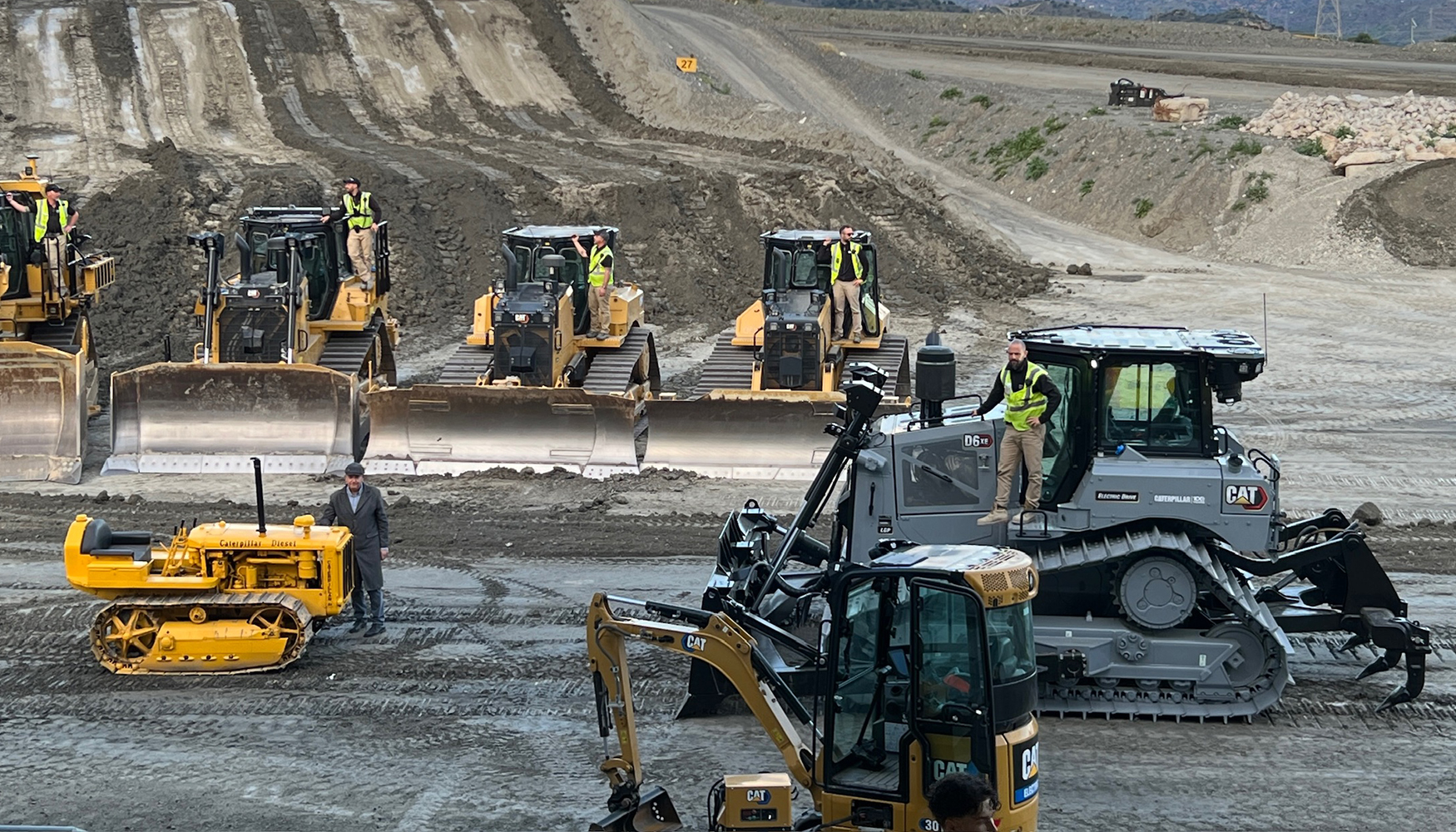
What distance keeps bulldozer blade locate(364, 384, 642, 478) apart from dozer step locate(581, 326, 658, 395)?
2.29ft

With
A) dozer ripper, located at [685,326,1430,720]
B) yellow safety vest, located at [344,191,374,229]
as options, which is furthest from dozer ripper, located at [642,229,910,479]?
dozer ripper, located at [685,326,1430,720]

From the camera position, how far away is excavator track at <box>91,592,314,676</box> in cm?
1075

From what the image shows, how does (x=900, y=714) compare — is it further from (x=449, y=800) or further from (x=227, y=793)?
(x=227, y=793)

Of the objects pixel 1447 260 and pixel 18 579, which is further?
pixel 1447 260

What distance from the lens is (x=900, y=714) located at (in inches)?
299

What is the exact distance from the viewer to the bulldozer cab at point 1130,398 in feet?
33.9


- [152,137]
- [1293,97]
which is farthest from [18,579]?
[1293,97]

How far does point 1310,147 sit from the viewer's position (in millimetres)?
33688

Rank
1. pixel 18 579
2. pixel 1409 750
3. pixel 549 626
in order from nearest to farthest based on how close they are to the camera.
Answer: pixel 1409 750, pixel 549 626, pixel 18 579

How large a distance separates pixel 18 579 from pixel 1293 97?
31.9 m

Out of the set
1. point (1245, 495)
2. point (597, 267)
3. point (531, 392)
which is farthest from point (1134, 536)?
point (597, 267)

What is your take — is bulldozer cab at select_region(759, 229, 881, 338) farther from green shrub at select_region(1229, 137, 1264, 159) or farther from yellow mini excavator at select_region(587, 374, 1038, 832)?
green shrub at select_region(1229, 137, 1264, 159)

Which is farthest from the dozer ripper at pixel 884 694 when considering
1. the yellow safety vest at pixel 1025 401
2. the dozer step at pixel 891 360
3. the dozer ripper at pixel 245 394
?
the dozer step at pixel 891 360

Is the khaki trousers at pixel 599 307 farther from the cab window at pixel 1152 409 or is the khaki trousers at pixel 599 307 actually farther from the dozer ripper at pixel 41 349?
the cab window at pixel 1152 409
